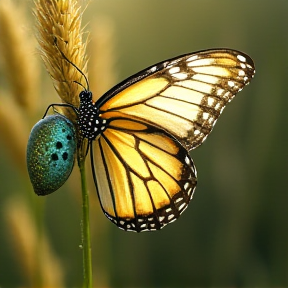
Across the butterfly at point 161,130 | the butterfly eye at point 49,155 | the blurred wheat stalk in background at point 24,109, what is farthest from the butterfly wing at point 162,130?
the butterfly eye at point 49,155

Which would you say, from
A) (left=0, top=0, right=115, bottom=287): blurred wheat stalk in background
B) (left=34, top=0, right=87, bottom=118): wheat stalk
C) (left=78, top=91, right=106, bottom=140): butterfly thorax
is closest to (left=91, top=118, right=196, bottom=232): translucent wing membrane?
(left=78, top=91, right=106, bottom=140): butterfly thorax

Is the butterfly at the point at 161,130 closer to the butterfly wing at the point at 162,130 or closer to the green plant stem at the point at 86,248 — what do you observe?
the butterfly wing at the point at 162,130

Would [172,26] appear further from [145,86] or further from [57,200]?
[145,86]

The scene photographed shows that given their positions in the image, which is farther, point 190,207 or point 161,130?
point 190,207

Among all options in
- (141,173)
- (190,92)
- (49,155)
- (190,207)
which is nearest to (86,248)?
(49,155)

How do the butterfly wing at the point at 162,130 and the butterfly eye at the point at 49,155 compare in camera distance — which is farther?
the butterfly wing at the point at 162,130

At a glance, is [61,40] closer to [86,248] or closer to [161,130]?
[86,248]
